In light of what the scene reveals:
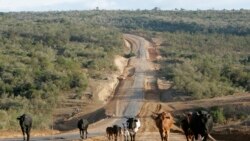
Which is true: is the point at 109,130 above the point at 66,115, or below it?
above

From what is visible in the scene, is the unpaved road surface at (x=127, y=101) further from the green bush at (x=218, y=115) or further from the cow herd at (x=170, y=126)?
the green bush at (x=218, y=115)

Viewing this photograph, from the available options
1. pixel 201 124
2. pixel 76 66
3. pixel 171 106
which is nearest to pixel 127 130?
pixel 201 124

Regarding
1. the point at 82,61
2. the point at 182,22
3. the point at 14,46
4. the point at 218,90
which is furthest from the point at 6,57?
the point at 182,22

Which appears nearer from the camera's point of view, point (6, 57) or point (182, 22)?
point (6, 57)

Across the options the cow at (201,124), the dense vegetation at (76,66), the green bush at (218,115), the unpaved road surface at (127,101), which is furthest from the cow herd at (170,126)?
the dense vegetation at (76,66)

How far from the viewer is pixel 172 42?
133125mm

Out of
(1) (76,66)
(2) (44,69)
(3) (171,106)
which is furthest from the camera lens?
(1) (76,66)

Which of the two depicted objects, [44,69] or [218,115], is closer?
[218,115]

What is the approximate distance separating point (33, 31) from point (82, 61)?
154 ft

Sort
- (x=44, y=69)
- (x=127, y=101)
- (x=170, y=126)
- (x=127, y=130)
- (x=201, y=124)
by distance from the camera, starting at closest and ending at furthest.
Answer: (x=201, y=124) → (x=170, y=126) → (x=127, y=130) → (x=127, y=101) → (x=44, y=69)

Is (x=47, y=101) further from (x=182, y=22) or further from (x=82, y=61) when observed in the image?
(x=182, y=22)

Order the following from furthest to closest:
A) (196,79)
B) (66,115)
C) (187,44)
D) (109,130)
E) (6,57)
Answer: (187,44) < (6,57) < (196,79) < (66,115) < (109,130)

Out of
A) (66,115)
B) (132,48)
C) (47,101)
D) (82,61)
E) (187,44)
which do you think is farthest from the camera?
(187,44)

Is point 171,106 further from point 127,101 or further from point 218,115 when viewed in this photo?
point 127,101
